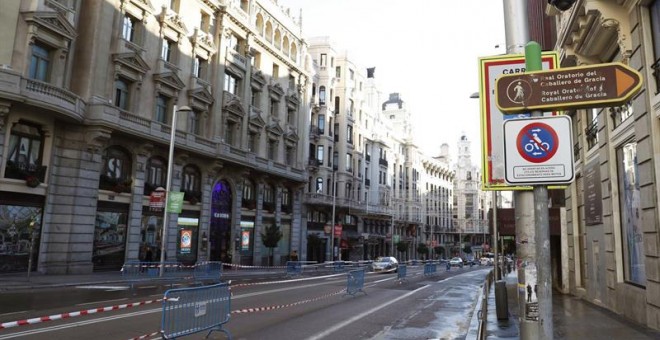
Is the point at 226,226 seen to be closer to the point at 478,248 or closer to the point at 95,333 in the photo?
the point at 95,333

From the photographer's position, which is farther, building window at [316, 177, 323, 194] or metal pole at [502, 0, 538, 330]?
building window at [316, 177, 323, 194]

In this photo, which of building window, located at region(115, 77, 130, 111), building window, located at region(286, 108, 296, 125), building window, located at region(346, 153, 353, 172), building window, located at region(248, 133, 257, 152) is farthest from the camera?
building window, located at region(346, 153, 353, 172)

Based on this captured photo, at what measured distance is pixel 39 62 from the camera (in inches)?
941

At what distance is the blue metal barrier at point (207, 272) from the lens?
25516 millimetres

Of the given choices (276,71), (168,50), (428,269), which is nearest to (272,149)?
(276,71)

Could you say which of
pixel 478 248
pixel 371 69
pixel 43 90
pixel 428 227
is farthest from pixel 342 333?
pixel 478 248

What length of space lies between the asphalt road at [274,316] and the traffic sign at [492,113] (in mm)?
6284

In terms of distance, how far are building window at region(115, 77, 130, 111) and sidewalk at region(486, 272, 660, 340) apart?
78.8ft

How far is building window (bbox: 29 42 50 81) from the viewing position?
926 inches

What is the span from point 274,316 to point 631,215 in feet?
30.6

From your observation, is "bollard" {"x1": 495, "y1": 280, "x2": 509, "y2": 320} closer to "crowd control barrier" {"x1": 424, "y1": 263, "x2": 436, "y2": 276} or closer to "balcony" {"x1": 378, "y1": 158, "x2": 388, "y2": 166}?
"crowd control barrier" {"x1": 424, "y1": 263, "x2": 436, "y2": 276}

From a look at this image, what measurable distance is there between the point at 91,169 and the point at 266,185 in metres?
19.6

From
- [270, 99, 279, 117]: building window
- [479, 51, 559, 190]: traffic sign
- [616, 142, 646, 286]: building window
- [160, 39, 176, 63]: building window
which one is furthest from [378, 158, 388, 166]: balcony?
[479, 51, 559, 190]: traffic sign

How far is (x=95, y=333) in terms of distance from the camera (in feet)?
30.9
